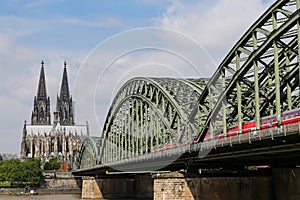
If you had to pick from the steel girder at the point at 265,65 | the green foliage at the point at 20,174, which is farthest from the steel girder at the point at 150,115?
the green foliage at the point at 20,174

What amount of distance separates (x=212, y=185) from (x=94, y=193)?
2219 inches

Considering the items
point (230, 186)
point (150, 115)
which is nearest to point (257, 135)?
point (230, 186)

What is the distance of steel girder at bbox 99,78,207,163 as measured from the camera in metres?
67.8

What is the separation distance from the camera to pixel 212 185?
52.6 m

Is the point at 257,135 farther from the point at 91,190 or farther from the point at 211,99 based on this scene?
the point at 91,190

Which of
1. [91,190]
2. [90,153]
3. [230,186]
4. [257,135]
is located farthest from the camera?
[90,153]

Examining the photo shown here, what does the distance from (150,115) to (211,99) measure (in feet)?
92.3

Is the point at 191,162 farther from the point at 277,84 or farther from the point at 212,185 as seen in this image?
the point at 277,84

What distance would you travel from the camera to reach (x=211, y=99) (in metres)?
54.0

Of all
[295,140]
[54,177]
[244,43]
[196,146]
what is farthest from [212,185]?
[54,177]

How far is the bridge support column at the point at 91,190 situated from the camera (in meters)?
105

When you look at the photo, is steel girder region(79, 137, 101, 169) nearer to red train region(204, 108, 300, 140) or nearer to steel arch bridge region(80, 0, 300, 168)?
steel arch bridge region(80, 0, 300, 168)

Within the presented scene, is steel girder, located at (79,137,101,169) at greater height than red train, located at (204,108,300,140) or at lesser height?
greater

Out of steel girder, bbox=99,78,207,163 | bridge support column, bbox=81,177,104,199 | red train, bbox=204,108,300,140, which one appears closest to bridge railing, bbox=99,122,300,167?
red train, bbox=204,108,300,140
